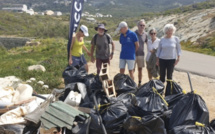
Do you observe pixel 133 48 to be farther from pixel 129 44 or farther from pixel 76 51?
pixel 76 51

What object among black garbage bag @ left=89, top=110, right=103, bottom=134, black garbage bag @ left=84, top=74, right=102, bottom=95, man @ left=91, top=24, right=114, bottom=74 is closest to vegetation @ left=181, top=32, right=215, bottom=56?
man @ left=91, top=24, right=114, bottom=74

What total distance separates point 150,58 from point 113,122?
8.90ft

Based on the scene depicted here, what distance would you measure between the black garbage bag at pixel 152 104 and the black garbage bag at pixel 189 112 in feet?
0.66

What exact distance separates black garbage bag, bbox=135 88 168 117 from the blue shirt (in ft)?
5.61

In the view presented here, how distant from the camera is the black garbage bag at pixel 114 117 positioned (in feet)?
11.5

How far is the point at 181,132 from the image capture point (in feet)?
10.1

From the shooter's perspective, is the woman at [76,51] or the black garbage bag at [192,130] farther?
the woman at [76,51]

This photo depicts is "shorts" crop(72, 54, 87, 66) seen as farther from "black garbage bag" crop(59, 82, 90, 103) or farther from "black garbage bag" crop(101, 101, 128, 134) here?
"black garbage bag" crop(101, 101, 128, 134)

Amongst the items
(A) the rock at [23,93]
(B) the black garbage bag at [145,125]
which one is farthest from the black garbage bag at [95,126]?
(A) the rock at [23,93]

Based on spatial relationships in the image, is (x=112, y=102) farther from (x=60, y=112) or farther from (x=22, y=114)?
(x=22, y=114)

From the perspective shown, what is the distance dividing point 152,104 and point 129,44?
6.80 ft

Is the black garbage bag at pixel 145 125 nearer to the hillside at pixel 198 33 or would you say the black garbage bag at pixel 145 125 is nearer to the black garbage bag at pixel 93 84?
the black garbage bag at pixel 93 84

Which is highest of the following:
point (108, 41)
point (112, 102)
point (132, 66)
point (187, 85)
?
point (108, 41)

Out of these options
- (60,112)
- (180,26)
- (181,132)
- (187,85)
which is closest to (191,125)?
(181,132)
